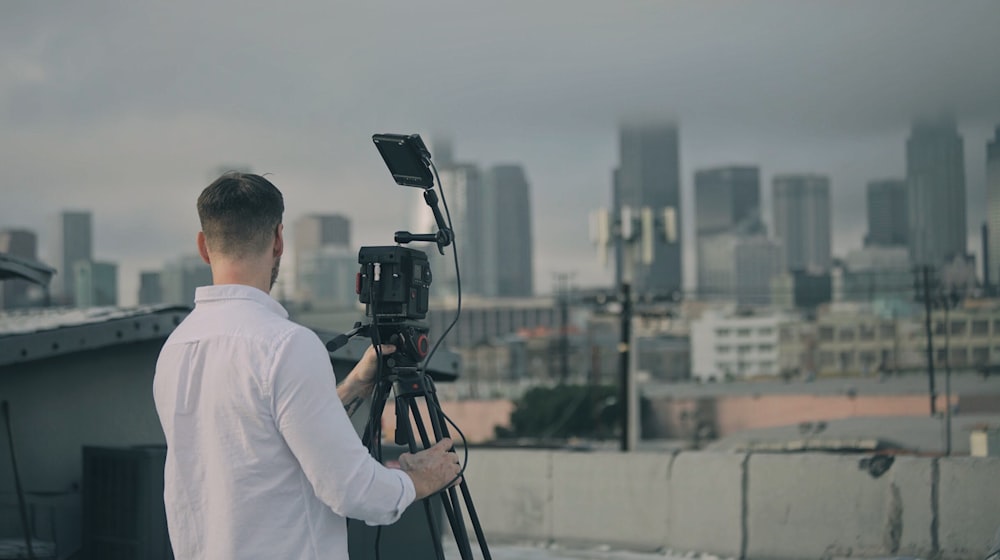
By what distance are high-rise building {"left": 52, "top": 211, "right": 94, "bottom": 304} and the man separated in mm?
126467

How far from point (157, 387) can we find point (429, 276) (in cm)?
84

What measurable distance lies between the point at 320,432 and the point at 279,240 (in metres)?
0.51

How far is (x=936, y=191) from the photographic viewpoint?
103m

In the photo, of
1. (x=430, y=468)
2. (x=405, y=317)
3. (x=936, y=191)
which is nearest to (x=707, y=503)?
(x=405, y=317)

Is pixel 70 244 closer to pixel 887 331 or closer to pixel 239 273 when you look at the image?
pixel 887 331

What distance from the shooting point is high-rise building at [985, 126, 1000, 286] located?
182 feet

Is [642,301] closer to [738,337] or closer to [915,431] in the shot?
[915,431]

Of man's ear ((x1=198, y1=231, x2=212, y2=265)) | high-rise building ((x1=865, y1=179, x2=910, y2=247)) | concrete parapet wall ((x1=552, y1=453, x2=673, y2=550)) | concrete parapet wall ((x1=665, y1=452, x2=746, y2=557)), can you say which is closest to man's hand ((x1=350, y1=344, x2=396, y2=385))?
man's ear ((x1=198, y1=231, x2=212, y2=265))

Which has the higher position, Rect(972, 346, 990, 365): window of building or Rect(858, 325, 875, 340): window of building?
Rect(858, 325, 875, 340): window of building

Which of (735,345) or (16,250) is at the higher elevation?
(16,250)

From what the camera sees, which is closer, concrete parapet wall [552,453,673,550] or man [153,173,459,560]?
man [153,173,459,560]

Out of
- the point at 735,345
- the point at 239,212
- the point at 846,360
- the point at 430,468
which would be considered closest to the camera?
the point at 239,212

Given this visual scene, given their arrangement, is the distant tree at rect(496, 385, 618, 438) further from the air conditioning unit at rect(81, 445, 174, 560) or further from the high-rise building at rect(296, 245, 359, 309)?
the air conditioning unit at rect(81, 445, 174, 560)

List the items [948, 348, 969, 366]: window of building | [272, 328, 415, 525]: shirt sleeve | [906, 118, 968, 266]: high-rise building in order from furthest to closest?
[948, 348, 969, 366]: window of building < [906, 118, 968, 266]: high-rise building < [272, 328, 415, 525]: shirt sleeve
